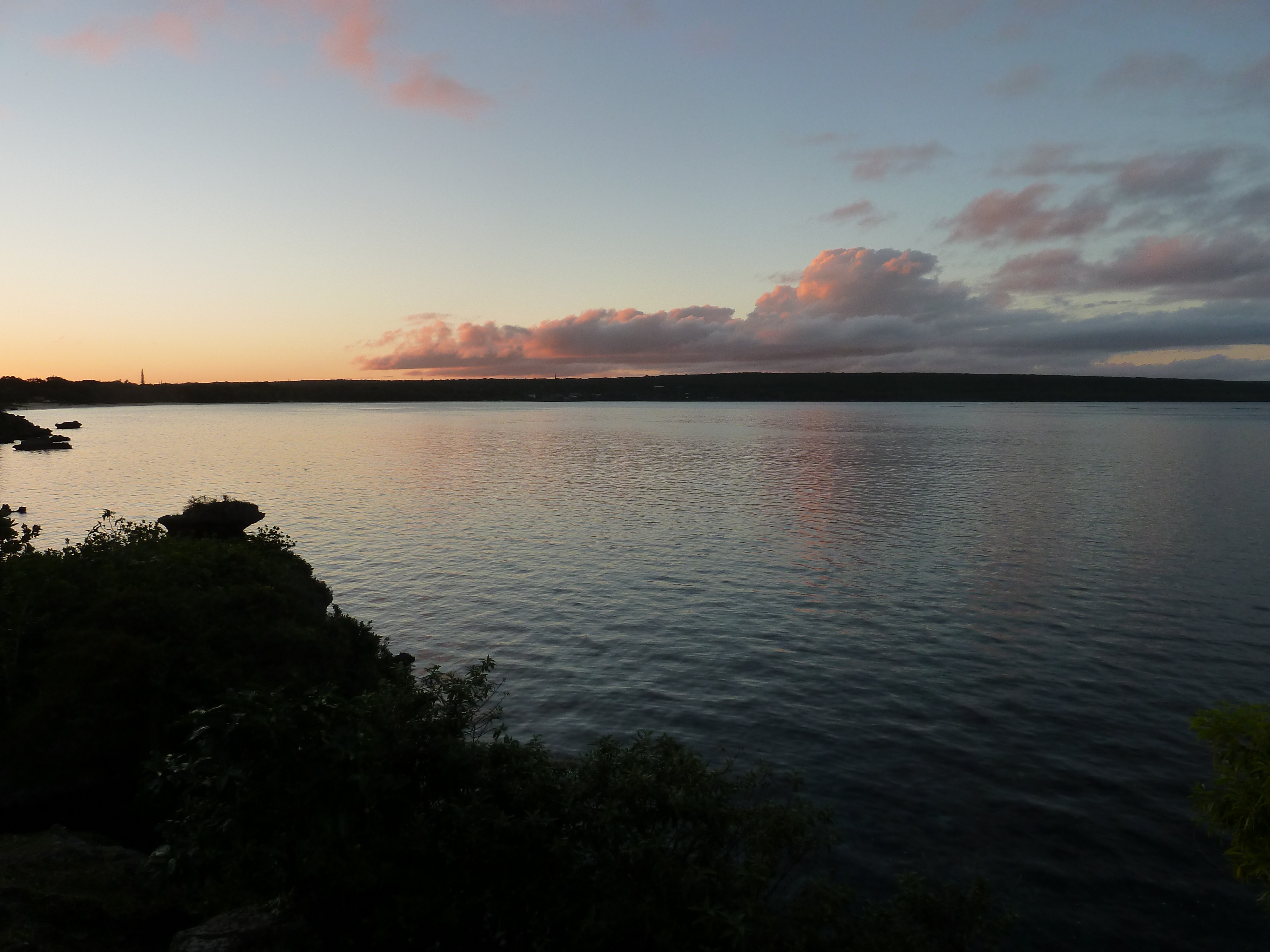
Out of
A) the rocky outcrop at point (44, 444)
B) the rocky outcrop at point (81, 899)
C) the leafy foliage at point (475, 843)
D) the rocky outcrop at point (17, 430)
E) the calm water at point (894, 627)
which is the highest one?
the rocky outcrop at point (17, 430)

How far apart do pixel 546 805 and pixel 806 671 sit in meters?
17.8

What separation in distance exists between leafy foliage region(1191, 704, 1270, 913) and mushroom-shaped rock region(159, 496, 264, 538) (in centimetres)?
3804

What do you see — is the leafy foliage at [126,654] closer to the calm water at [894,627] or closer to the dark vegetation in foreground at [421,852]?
the dark vegetation in foreground at [421,852]

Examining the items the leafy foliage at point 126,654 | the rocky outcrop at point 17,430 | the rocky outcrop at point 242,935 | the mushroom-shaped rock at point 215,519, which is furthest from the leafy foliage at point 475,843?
the rocky outcrop at point 17,430

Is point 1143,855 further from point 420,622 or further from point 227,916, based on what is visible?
point 420,622

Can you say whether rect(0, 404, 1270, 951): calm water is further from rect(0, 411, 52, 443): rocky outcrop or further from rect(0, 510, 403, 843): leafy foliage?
rect(0, 411, 52, 443): rocky outcrop

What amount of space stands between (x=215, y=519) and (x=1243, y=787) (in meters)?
39.9

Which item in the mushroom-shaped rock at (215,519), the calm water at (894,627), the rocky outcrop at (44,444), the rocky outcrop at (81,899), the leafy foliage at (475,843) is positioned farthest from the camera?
the rocky outcrop at (44,444)

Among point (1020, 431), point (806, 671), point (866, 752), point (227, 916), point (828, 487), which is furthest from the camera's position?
point (1020, 431)

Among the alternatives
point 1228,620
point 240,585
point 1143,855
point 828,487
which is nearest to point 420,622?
point 240,585

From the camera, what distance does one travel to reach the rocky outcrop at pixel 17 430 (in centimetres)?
13650

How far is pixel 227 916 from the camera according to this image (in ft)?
34.9

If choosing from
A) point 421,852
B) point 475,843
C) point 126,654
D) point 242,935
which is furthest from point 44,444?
point 475,843

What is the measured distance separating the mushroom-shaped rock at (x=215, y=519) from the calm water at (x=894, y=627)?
17.9 ft
